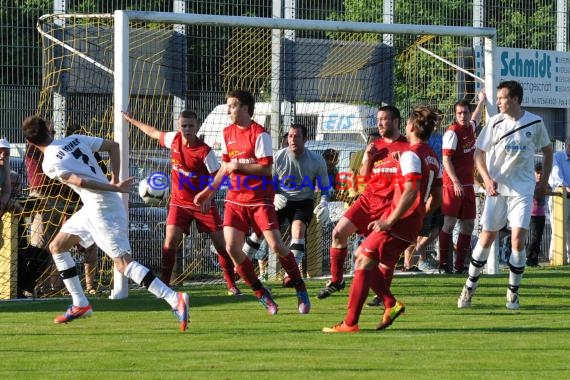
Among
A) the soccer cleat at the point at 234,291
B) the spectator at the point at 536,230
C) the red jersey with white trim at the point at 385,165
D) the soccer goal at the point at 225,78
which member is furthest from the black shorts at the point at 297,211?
the spectator at the point at 536,230

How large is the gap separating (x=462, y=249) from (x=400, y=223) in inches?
268

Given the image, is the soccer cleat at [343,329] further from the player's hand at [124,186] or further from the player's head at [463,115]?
the player's head at [463,115]

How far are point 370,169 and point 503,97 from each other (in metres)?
1.66

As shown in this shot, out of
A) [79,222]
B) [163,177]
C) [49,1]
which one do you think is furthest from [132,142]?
[79,222]

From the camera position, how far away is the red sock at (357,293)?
34.9 ft

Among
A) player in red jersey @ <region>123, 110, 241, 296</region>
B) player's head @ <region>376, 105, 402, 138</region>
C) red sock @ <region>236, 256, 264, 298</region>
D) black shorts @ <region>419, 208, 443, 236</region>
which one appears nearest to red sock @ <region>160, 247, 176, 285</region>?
player in red jersey @ <region>123, 110, 241, 296</region>

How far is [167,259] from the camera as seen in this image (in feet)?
47.4

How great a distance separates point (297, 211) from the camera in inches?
642

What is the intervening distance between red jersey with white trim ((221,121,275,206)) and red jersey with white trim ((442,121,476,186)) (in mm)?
3791

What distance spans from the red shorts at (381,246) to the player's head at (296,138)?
219 inches

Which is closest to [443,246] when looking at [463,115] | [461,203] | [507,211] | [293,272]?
[461,203]

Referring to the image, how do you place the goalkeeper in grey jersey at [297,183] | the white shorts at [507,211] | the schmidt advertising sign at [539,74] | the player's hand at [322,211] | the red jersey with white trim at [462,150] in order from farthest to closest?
the schmidt advertising sign at [539,74] < the player's hand at [322,211] < the goalkeeper in grey jersey at [297,183] < the red jersey with white trim at [462,150] < the white shorts at [507,211]

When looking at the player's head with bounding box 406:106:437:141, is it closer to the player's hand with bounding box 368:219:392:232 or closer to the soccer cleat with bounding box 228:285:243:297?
the player's hand with bounding box 368:219:392:232

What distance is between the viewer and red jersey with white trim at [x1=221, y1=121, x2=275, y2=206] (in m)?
12.3
